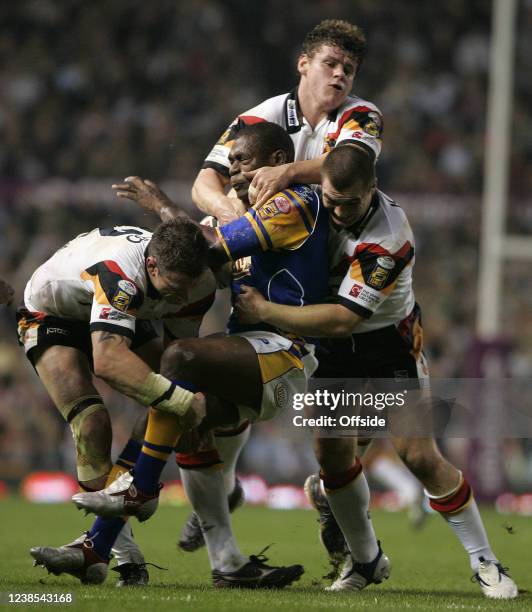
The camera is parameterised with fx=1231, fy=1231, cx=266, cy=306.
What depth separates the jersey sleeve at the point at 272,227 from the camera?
599cm

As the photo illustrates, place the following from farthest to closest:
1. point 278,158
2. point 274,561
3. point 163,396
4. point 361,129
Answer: point 274,561
point 361,129
point 278,158
point 163,396

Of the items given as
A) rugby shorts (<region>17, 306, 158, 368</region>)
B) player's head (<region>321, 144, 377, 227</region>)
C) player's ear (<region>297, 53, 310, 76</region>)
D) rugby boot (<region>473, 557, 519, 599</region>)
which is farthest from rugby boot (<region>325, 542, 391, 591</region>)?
player's ear (<region>297, 53, 310, 76</region>)

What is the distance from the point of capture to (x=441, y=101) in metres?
19.2

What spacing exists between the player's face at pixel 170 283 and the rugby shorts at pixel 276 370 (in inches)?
16.4

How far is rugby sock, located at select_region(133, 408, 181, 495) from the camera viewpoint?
5.87 m

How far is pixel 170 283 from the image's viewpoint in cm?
591

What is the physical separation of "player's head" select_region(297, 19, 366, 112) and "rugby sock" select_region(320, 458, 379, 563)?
2.07m

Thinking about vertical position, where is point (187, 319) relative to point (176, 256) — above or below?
below

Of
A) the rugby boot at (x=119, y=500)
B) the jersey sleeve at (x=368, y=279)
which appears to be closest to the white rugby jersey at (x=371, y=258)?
the jersey sleeve at (x=368, y=279)

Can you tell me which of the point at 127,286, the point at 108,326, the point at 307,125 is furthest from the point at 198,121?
the point at 108,326

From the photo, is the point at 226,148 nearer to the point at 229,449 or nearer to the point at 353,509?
the point at 229,449

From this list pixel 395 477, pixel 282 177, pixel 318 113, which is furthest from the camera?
pixel 395 477

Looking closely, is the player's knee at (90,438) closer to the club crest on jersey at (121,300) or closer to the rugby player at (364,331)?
the club crest on jersey at (121,300)

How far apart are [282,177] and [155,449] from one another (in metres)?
1.49
